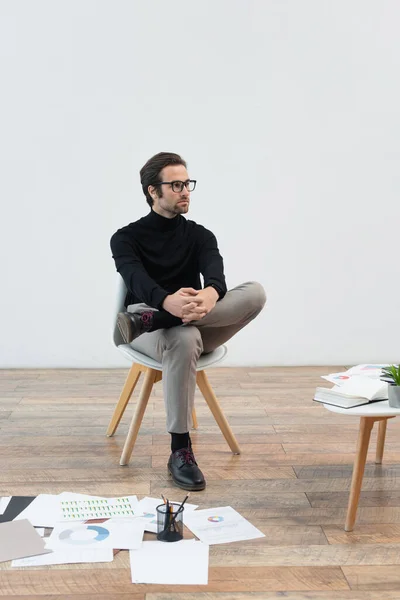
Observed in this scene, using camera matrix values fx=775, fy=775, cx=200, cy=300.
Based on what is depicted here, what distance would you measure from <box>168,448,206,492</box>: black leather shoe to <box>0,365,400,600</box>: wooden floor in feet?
0.15

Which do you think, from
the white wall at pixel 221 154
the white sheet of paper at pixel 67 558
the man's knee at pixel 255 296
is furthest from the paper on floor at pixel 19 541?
the white wall at pixel 221 154

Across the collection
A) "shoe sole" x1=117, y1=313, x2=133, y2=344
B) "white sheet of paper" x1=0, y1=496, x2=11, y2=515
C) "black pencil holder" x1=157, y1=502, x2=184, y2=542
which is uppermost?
"shoe sole" x1=117, y1=313, x2=133, y2=344

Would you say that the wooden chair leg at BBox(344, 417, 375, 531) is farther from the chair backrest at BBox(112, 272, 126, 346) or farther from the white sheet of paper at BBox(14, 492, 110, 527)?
the chair backrest at BBox(112, 272, 126, 346)

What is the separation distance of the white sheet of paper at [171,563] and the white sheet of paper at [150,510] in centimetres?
10

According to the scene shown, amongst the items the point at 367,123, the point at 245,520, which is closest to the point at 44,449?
the point at 245,520

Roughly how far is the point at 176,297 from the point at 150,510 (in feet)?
2.39

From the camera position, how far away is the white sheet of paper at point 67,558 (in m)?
2.04

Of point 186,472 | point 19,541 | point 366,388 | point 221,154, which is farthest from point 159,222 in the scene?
point 221,154

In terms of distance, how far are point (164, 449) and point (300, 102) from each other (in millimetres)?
2611

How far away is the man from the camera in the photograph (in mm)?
2674

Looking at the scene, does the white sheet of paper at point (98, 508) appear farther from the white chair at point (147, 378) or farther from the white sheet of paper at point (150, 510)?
the white chair at point (147, 378)

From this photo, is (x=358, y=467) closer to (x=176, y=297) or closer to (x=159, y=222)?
(x=176, y=297)

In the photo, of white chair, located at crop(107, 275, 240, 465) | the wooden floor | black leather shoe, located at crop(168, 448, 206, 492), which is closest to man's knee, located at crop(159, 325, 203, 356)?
white chair, located at crop(107, 275, 240, 465)

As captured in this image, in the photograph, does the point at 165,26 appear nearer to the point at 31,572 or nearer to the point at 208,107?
the point at 208,107
